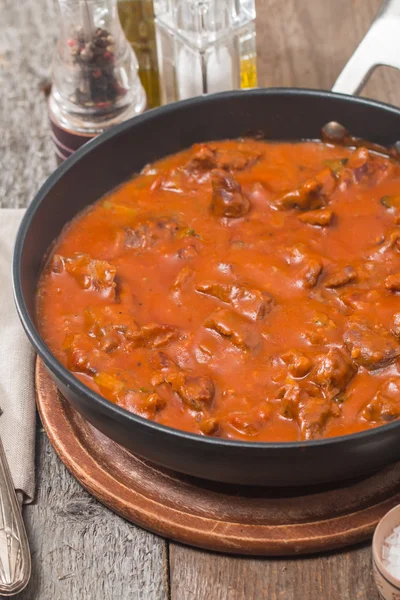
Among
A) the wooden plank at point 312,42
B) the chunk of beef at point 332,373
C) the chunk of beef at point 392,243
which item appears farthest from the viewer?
the wooden plank at point 312,42

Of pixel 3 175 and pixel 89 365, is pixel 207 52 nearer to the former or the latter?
pixel 3 175

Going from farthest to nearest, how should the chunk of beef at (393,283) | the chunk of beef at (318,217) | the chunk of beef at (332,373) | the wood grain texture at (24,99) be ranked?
1. the wood grain texture at (24,99)
2. the chunk of beef at (318,217)
3. the chunk of beef at (393,283)
4. the chunk of beef at (332,373)

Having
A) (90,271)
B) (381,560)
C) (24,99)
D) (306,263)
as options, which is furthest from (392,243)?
(24,99)

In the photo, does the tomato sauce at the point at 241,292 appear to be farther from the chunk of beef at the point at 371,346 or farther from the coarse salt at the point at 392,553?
the coarse salt at the point at 392,553

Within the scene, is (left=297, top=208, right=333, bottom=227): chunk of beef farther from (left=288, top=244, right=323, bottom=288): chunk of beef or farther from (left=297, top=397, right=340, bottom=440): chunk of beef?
(left=297, top=397, right=340, bottom=440): chunk of beef

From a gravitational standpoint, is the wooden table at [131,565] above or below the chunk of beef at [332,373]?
below

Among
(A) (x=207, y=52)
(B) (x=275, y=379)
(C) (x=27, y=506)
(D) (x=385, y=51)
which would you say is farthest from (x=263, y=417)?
(A) (x=207, y=52)

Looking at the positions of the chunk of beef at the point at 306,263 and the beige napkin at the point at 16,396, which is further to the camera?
the chunk of beef at the point at 306,263

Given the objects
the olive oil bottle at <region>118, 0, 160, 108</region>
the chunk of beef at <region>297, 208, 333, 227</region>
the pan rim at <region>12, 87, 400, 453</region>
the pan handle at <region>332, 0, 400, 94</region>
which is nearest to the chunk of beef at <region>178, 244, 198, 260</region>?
the chunk of beef at <region>297, 208, 333, 227</region>

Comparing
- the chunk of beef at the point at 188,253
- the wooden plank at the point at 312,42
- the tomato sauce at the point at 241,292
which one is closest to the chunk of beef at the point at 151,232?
the tomato sauce at the point at 241,292

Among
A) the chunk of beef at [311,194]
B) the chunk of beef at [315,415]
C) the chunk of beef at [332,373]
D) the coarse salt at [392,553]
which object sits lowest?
the coarse salt at [392,553]
